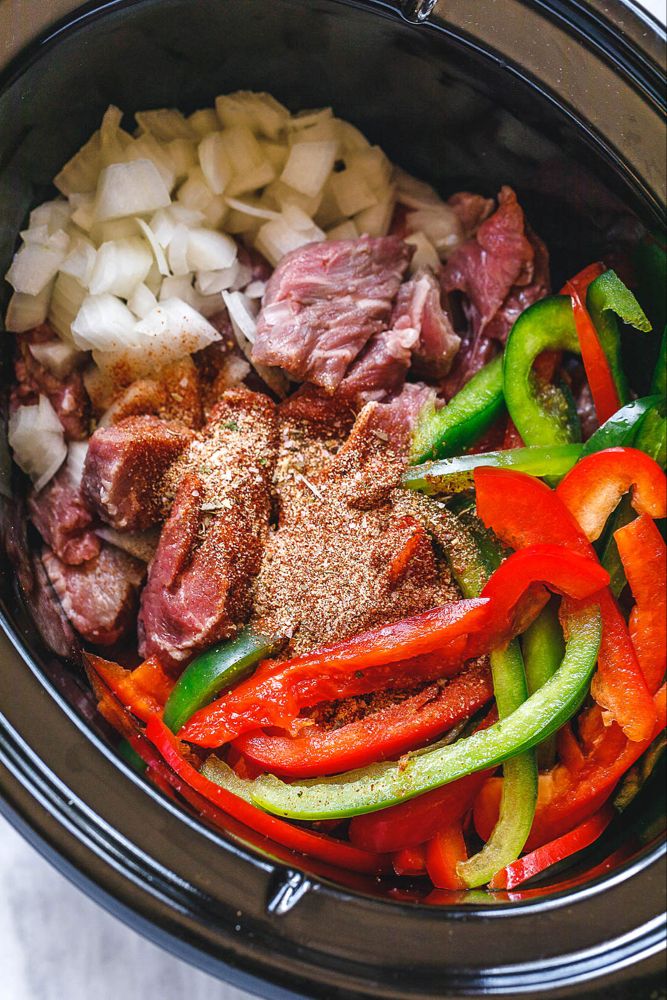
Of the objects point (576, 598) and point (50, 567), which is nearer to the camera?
point (576, 598)

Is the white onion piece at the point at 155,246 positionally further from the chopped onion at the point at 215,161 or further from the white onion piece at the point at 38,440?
the white onion piece at the point at 38,440

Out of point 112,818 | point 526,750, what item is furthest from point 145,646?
point 526,750

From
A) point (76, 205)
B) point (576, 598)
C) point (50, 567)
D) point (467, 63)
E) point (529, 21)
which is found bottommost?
point (50, 567)

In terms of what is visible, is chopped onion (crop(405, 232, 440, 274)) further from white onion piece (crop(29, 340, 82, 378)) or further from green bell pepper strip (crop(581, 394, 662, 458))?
white onion piece (crop(29, 340, 82, 378))

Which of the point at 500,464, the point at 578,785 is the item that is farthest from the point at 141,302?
the point at 578,785

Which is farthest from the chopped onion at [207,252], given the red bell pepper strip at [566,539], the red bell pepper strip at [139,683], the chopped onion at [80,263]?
the red bell pepper strip at [139,683]

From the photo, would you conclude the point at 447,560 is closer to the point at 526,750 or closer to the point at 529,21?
the point at 526,750
